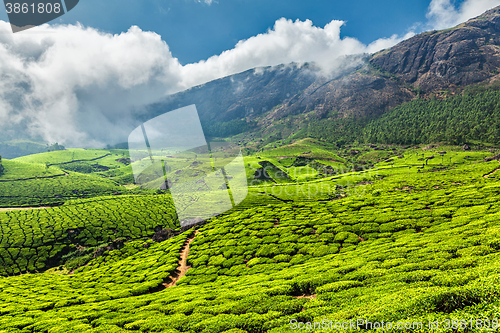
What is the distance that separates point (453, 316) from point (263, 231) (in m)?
41.7

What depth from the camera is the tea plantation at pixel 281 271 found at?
1352cm

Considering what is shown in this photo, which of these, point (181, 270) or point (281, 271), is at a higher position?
point (281, 271)

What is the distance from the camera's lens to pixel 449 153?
585 feet

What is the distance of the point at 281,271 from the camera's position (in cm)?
3122

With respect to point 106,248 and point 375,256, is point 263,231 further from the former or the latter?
point 106,248

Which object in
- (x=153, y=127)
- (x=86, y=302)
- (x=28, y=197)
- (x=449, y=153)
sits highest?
(x=28, y=197)

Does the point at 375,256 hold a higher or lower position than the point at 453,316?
lower

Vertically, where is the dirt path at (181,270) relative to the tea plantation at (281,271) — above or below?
below

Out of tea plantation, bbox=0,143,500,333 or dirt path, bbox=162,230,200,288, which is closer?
tea plantation, bbox=0,143,500,333

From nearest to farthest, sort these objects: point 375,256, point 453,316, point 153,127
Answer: point 453,316 → point 153,127 → point 375,256

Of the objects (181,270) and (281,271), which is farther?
(181,270)

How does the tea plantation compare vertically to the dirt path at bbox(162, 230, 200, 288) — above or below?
above

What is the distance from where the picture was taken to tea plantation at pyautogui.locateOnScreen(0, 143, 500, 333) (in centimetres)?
1352

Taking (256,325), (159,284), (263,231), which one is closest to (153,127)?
(256,325)
